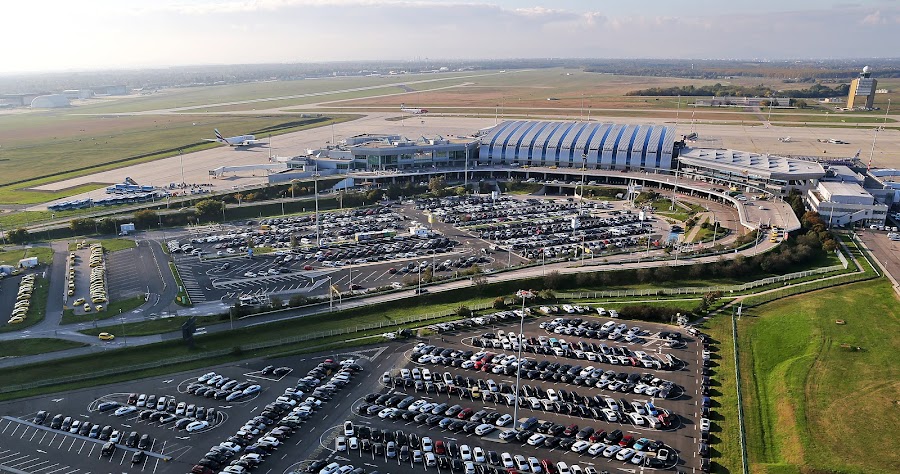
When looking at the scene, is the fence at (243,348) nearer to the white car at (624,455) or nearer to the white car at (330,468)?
the white car at (330,468)

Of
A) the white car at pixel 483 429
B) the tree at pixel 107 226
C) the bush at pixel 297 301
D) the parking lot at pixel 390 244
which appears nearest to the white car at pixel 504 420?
the white car at pixel 483 429

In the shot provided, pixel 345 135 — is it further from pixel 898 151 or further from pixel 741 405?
pixel 741 405

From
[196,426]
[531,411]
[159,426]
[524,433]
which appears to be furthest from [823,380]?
[159,426]

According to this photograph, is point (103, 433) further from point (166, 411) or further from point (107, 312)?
point (107, 312)

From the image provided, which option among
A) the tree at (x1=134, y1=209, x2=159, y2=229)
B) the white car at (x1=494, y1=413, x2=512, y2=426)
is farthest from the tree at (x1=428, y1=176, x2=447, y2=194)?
the white car at (x1=494, y1=413, x2=512, y2=426)

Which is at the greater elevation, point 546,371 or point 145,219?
point 145,219

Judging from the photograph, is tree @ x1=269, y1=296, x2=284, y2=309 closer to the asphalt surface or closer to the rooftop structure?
the asphalt surface
